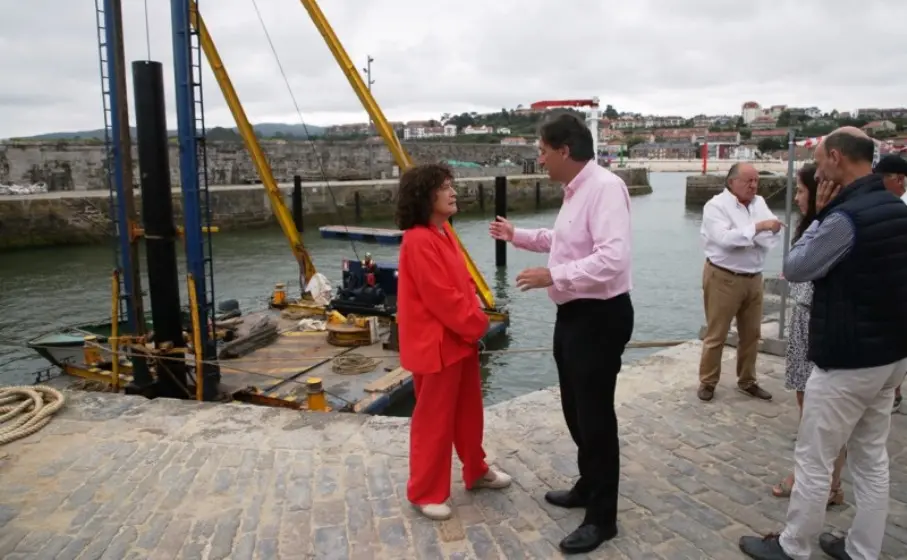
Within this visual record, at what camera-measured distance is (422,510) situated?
326cm

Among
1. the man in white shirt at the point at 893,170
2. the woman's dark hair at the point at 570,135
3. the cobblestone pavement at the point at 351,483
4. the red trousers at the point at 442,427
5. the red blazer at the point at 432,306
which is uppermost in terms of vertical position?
the woman's dark hair at the point at 570,135

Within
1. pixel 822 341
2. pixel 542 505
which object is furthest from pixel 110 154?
pixel 822 341

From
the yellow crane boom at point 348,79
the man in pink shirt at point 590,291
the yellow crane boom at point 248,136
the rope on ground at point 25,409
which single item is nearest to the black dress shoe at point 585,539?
the man in pink shirt at point 590,291

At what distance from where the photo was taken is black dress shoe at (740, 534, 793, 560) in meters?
2.81

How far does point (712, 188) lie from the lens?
151ft

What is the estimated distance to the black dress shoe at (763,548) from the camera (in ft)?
9.21

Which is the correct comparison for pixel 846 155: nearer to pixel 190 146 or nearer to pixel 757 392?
pixel 757 392

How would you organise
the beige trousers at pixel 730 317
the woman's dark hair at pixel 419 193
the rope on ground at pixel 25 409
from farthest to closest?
the beige trousers at pixel 730 317 < the rope on ground at pixel 25 409 < the woman's dark hair at pixel 419 193

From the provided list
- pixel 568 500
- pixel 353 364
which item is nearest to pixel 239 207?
pixel 353 364

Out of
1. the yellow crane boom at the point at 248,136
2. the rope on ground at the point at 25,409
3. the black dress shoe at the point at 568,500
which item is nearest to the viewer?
the black dress shoe at the point at 568,500

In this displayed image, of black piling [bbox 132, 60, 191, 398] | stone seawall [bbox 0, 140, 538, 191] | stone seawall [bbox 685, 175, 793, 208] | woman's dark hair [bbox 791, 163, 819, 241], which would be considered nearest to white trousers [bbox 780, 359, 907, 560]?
woman's dark hair [bbox 791, 163, 819, 241]

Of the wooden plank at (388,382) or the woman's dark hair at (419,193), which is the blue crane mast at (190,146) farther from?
the woman's dark hair at (419,193)

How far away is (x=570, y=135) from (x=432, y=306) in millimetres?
967

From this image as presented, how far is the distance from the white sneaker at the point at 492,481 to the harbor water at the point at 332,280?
13.5ft
